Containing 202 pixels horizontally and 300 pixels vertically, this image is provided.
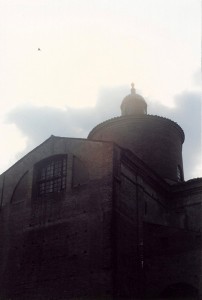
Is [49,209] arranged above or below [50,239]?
above

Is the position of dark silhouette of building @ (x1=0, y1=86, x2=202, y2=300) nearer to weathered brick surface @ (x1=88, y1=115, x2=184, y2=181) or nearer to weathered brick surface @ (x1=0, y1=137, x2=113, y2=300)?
weathered brick surface @ (x1=0, y1=137, x2=113, y2=300)

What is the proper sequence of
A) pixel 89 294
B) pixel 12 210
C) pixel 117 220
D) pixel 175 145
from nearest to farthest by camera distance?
pixel 89 294
pixel 117 220
pixel 12 210
pixel 175 145

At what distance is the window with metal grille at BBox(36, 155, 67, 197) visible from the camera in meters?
18.1

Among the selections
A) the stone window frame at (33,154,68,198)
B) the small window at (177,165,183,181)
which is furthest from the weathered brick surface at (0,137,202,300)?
the small window at (177,165,183,181)

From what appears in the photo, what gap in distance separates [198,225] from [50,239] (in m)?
6.82

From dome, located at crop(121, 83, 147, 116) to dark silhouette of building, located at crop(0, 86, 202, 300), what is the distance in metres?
5.75

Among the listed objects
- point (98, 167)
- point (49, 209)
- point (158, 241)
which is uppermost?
point (98, 167)

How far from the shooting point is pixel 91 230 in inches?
625

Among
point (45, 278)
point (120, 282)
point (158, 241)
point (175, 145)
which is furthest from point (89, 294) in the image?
point (175, 145)

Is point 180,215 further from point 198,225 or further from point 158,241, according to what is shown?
point 158,241

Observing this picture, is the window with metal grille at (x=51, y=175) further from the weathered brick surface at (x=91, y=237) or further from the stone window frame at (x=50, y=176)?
the weathered brick surface at (x=91, y=237)

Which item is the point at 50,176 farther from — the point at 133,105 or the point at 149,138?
the point at 133,105

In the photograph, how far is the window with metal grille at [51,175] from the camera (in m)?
18.1

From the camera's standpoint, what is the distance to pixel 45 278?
1625cm
